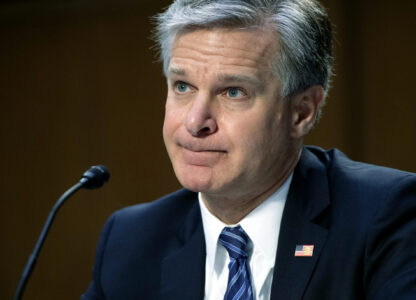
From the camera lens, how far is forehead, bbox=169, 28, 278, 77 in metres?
1.85

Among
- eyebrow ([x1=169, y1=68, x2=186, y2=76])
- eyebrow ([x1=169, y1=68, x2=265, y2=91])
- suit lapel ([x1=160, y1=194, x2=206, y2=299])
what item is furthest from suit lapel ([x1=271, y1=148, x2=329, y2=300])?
eyebrow ([x1=169, y1=68, x2=186, y2=76])

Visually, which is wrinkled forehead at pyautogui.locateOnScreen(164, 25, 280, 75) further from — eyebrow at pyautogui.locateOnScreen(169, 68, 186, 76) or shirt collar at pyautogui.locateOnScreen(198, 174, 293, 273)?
shirt collar at pyautogui.locateOnScreen(198, 174, 293, 273)

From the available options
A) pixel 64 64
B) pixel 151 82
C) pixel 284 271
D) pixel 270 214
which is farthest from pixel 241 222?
pixel 64 64

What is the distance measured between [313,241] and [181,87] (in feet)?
1.95

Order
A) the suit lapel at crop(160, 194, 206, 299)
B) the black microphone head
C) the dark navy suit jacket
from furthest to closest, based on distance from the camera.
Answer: the suit lapel at crop(160, 194, 206, 299), the black microphone head, the dark navy suit jacket

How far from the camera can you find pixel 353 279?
184 cm

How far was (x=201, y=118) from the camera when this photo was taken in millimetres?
1831

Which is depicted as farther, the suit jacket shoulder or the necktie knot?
the suit jacket shoulder

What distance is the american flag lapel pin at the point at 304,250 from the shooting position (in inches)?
75.5

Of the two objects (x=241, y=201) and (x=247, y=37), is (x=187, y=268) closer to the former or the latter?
(x=241, y=201)

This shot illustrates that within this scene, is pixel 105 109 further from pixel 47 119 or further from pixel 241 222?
pixel 241 222

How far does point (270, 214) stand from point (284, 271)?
203mm

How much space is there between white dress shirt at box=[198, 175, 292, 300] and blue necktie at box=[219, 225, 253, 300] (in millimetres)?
23

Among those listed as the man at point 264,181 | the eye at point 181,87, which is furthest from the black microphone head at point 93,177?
the eye at point 181,87
